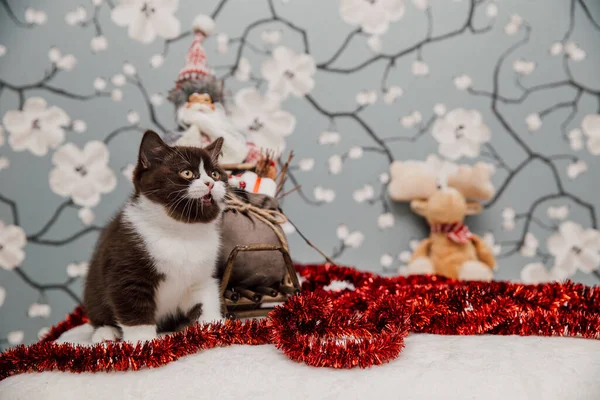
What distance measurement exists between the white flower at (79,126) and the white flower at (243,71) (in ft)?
1.86

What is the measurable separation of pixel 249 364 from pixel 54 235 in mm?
1184

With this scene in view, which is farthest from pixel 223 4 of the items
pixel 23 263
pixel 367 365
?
pixel 367 365

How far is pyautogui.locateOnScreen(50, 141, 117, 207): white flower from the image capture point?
59.8 inches

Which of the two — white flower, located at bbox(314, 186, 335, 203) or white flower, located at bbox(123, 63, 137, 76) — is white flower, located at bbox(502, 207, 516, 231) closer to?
white flower, located at bbox(314, 186, 335, 203)

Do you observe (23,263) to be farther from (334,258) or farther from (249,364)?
(249,364)

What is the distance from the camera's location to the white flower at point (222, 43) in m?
1.62

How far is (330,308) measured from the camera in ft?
2.39

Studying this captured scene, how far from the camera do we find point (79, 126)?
154 centimetres

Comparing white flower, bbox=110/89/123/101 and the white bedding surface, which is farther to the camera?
white flower, bbox=110/89/123/101

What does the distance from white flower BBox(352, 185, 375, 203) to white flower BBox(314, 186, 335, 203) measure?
84 millimetres

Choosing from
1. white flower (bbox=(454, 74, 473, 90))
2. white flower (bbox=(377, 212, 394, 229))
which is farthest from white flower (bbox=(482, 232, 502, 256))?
white flower (bbox=(454, 74, 473, 90))

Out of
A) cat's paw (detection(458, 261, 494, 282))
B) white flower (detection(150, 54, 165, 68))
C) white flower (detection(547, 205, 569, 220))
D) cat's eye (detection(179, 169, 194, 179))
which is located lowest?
cat's paw (detection(458, 261, 494, 282))

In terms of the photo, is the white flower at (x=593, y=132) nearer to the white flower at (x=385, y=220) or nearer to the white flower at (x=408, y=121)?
the white flower at (x=408, y=121)

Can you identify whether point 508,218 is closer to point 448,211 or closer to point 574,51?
point 448,211
